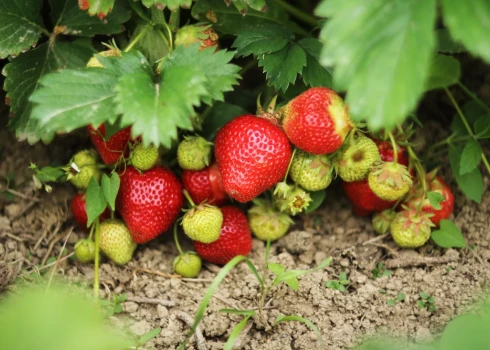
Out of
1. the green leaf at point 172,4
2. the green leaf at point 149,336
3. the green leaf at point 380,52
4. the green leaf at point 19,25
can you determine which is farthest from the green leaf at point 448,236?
the green leaf at point 19,25

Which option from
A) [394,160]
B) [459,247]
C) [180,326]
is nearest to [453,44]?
[394,160]

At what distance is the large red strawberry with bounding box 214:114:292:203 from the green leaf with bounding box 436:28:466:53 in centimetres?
42

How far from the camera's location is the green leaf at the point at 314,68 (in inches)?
61.3

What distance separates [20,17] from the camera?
1.61m

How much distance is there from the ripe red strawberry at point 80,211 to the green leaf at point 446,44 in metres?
0.90

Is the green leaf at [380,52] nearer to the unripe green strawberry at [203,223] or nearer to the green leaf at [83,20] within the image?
the unripe green strawberry at [203,223]

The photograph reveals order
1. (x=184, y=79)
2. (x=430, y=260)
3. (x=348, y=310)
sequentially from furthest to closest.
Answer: (x=430, y=260)
(x=348, y=310)
(x=184, y=79)

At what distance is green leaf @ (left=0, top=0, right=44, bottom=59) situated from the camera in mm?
1562

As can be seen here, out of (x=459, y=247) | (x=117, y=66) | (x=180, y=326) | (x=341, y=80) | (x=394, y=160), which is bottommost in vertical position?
(x=180, y=326)

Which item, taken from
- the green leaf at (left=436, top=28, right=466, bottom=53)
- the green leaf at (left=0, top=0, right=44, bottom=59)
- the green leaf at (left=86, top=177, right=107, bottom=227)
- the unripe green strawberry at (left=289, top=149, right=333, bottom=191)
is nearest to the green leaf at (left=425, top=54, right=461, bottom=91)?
the green leaf at (left=436, top=28, right=466, bottom=53)

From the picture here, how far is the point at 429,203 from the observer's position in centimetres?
160

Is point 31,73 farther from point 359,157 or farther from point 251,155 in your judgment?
point 359,157

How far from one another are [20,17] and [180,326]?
850mm

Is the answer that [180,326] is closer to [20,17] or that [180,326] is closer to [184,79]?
[184,79]
